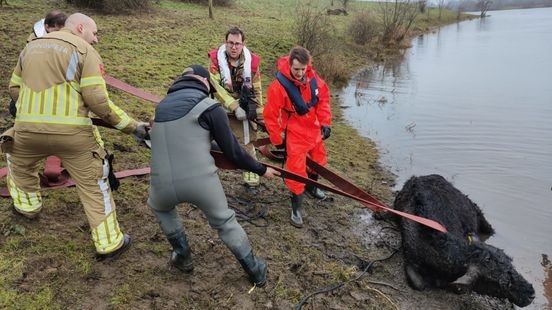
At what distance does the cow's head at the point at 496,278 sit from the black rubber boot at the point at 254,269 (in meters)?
2.07

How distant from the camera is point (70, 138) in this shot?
11.0 feet

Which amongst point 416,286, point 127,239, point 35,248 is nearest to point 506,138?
point 416,286

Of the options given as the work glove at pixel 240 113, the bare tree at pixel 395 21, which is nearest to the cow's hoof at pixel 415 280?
Answer: the work glove at pixel 240 113

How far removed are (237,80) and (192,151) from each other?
2.36 m

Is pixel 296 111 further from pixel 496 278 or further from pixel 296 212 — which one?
pixel 496 278

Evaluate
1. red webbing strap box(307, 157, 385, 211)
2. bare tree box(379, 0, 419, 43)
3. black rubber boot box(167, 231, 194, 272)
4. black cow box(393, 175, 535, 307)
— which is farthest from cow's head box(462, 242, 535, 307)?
bare tree box(379, 0, 419, 43)

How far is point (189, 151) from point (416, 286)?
2778mm

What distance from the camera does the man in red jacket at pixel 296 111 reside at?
470cm

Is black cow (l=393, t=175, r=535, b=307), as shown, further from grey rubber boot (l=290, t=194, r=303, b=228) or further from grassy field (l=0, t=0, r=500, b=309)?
grey rubber boot (l=290, t=194, r=303, b=228)

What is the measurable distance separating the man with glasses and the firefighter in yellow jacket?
1.61 metres

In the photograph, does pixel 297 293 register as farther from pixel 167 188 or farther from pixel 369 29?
pixel 369 29

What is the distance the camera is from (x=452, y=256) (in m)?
4.05

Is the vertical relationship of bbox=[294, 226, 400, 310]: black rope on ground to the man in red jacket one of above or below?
below

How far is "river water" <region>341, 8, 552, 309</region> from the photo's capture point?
5.99m
